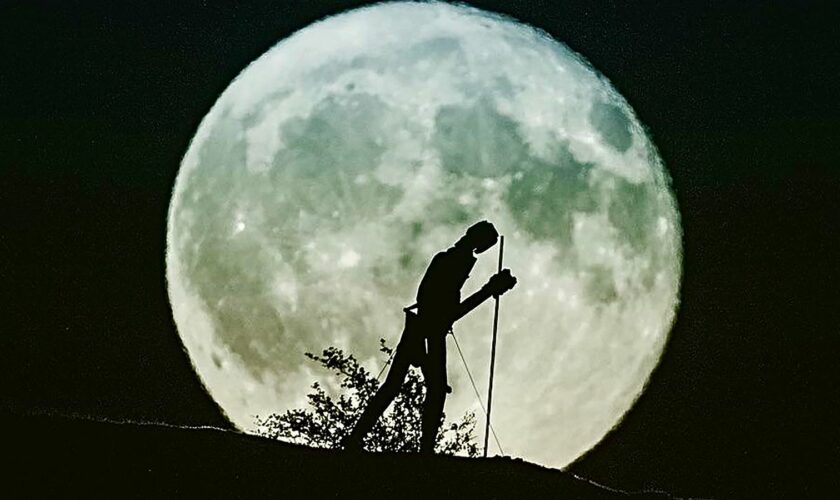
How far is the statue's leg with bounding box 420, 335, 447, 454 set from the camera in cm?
798

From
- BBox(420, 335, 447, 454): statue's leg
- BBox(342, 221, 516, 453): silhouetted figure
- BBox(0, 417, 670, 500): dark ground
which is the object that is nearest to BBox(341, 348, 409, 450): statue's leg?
BBox(342, 221, 516, 453): silhouetted figure

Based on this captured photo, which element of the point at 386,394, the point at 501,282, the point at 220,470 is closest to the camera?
the point at 220,470

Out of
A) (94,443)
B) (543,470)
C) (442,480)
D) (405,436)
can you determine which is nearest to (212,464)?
(94,443)

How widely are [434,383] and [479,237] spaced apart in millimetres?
1347

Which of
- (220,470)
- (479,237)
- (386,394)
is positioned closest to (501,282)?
(479,237)

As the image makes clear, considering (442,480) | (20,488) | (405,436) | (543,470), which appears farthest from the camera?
(405,436)

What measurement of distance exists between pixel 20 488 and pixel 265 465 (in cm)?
174

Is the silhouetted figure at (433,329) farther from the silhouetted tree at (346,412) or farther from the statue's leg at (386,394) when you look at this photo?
the silhouetted tree at (346,412)

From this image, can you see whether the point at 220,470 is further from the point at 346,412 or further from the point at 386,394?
the point at 346,412

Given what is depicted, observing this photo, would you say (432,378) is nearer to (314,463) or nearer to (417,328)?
(417,328)

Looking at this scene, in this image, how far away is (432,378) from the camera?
800 centimetres

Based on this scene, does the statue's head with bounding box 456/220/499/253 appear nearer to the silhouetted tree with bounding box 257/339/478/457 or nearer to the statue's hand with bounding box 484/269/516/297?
the statue's hand with bounding box 484/269/516/297

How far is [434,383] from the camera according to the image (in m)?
8.01

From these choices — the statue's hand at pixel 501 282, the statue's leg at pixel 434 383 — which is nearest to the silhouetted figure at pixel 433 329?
the statue's leg at pixel 434 383
